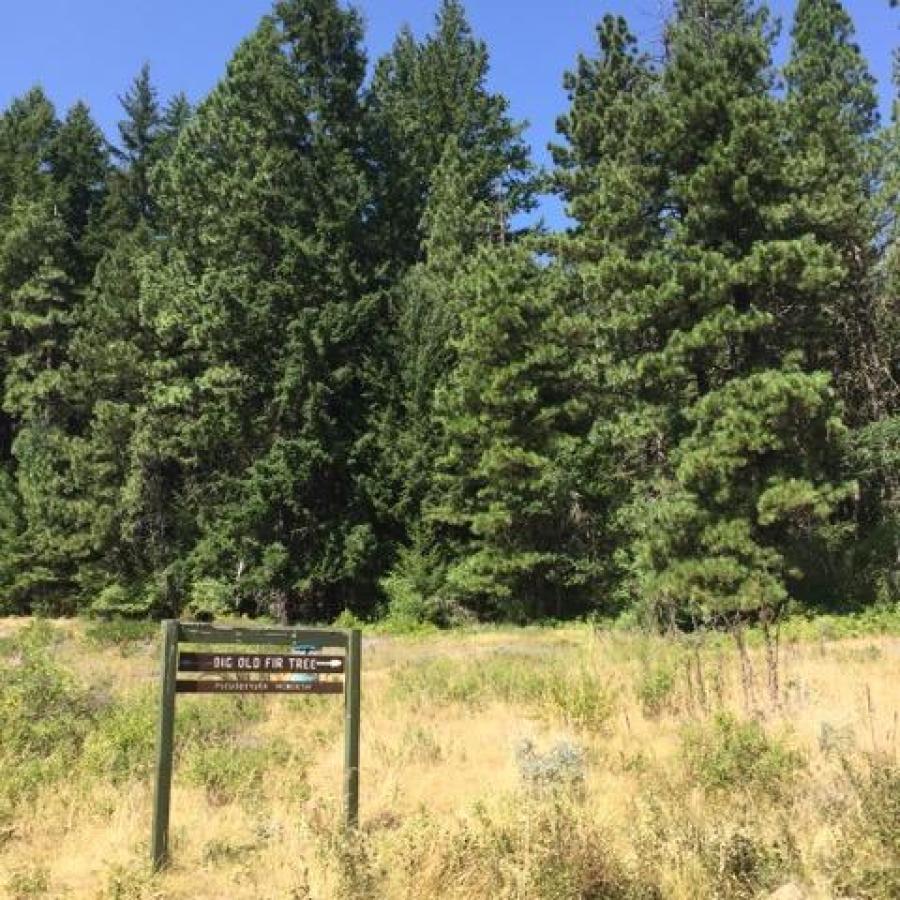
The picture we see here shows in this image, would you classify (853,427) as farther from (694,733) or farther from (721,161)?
(694,733)

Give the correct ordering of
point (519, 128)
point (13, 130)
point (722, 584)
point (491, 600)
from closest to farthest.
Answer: point (722, 584) < point (491, 600) < point (519, 128) < point (13, 130)

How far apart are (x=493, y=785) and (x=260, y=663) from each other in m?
2.25

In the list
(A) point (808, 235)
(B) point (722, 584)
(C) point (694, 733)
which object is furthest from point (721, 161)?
(C) point (694, 733)

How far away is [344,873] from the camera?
17.0 feet

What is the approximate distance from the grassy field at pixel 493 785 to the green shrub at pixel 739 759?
20mm

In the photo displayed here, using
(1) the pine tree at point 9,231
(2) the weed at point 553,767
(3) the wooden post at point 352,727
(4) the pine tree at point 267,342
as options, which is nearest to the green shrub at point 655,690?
(2) the weed at point 553,767

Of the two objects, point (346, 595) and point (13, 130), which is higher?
point (13, 130)

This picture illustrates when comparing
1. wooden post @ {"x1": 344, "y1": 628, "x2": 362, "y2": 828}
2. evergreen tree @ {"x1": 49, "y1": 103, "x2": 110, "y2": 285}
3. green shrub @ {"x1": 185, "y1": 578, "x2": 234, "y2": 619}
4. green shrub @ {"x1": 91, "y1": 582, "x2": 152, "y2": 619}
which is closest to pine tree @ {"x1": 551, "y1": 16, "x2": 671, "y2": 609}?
green shrub @ {"x1": 185, "y1": 578, "x2": 234, "y2": 619}

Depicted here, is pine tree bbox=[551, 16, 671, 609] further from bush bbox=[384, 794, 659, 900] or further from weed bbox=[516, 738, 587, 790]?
bush bbox=[384, 794, 659, 900]

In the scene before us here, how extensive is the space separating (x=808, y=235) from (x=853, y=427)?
11512 millimetres

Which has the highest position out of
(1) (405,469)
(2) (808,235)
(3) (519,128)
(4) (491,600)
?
(3) (519,128)

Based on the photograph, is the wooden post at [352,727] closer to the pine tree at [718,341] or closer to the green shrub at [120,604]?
the pine tree at [718,341]

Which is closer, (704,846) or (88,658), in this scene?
(704,846)

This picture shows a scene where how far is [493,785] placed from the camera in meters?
7.80
